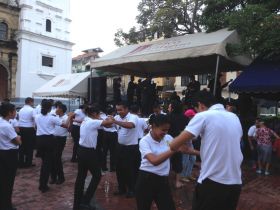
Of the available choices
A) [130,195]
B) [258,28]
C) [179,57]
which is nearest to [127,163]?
[130,195]

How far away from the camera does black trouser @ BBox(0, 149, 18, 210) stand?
626 cm

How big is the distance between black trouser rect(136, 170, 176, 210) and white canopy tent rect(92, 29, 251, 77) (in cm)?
641

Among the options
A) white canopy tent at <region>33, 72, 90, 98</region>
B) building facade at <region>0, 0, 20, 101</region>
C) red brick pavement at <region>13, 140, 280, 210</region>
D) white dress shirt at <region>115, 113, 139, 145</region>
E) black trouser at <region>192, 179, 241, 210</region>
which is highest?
building facade at <region>0, 0, 20, 101</region>

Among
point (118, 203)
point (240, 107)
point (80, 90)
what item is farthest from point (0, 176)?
point (80, 90)

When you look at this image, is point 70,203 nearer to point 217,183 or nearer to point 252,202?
point 252,202

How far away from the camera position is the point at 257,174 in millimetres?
10320

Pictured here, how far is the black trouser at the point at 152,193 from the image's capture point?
4496 mm

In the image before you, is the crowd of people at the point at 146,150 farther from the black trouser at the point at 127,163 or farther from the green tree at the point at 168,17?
the green tree at the point at 168,17

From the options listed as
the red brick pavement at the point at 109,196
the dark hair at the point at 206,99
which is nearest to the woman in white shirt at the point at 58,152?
the red brick pavement at the point at 109,196

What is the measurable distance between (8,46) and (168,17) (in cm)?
2168

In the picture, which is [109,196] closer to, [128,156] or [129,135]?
[128,156]

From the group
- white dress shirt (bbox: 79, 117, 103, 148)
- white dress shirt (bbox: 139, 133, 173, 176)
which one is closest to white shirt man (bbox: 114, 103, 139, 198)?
white dress shirt (bbox: 79, 117, 103, 148)

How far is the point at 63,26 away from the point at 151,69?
29080mm

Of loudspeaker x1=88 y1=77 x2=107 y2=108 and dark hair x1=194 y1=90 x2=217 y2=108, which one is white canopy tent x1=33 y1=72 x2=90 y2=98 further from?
dark hair x1=194 y1=90 x2=217 y2=108
